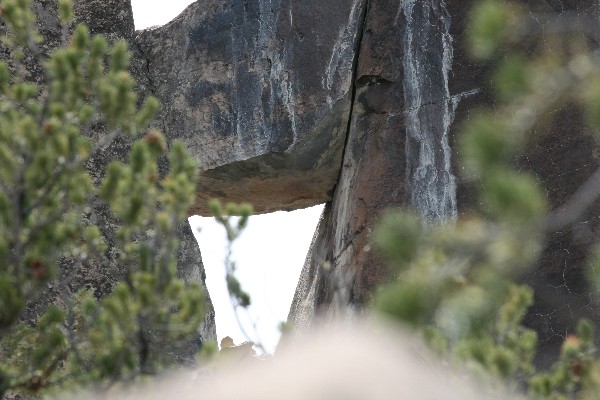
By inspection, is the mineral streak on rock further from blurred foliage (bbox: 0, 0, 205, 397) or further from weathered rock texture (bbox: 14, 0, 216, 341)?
blurred foliage (bbox: 0, 0, 205, 397)

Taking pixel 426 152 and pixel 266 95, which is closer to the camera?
pixel 426 152

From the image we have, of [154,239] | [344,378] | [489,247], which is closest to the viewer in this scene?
[344,378]

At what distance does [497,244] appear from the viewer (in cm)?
279

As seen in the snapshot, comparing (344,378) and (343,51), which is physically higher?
(343,51)

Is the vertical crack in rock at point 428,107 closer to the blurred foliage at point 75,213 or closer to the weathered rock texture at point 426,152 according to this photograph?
the weathered rock texture at point 426,152

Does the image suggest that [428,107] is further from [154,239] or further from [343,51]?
[154,239]

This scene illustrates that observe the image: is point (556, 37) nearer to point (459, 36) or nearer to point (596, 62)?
point (459, 36)

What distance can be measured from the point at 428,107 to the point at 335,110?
48 centimetres

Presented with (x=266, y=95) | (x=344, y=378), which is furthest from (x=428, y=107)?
(x=344, y=378)

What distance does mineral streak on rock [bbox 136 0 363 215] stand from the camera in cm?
642

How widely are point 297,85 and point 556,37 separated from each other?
1.28 m

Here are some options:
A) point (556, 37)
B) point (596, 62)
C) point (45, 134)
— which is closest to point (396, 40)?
point (556, 37)

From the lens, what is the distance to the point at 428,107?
20.5 ft

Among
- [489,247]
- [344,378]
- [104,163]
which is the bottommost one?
[344,378]
